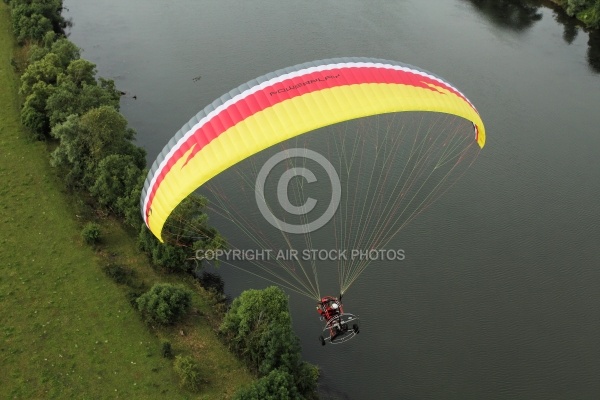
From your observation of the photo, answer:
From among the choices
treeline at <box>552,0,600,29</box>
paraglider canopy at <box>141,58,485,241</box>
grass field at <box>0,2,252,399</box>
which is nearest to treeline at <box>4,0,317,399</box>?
grass field at <box>0,2,252,399</box>

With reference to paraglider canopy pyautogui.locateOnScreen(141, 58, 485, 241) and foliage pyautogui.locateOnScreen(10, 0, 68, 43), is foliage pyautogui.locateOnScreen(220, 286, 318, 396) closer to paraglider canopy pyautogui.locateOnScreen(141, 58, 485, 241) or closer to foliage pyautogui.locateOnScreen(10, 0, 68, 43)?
paraglider canopy pyautogui.locateOnScreen(141, 58, 485, 241)

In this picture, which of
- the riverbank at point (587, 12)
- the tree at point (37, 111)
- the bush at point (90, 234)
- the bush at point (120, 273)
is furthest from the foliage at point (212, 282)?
the riverbank at point (587, 12)

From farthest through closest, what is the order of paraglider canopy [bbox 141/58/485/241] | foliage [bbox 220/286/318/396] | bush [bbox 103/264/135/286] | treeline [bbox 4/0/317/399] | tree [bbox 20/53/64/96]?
tree [bbox 20/53/64/96] < bush [bbox 103/264/135/286] < treeline [bbox 4/0/317/399] < foliage [bbox 220/286/318/396] < paraglider canopy [bbox 141/58/485/241]

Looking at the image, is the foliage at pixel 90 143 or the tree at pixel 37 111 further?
the tree at pixel 37 111

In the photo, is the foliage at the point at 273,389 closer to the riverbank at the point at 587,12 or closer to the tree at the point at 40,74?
the tree at the point at 40,74

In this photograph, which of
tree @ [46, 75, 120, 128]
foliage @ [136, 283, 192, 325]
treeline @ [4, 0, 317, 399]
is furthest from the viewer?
tree @ [46, 75, 120, 128]

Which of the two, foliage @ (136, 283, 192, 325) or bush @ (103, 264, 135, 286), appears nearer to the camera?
foliage @ (136, 283, 192, 325)
